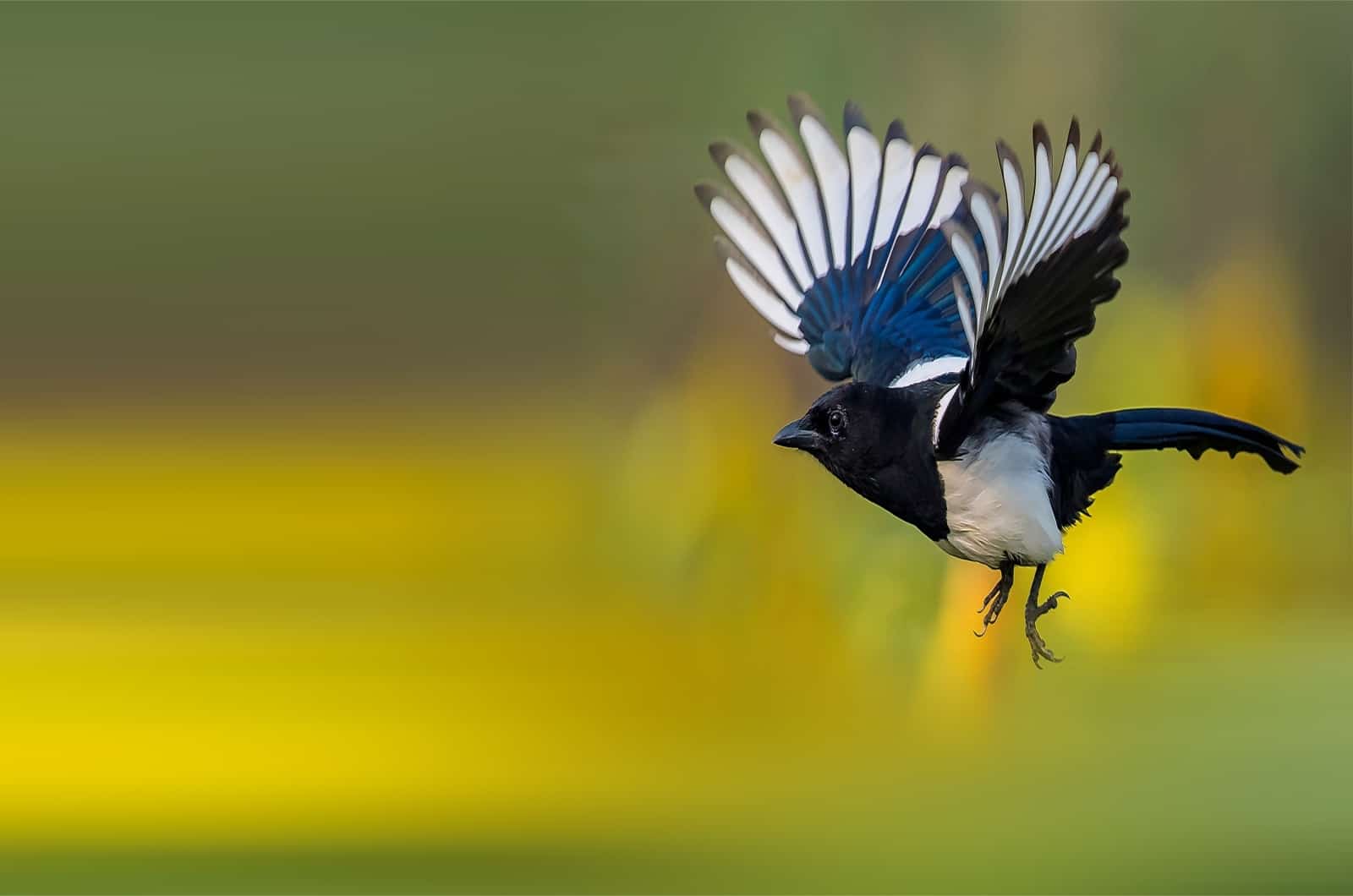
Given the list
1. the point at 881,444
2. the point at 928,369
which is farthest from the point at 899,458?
the point at 928,369

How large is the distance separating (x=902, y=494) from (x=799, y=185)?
63 centimetres

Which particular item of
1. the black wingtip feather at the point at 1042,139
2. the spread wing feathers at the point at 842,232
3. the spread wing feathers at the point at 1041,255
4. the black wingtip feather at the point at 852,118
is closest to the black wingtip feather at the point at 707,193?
the spread wing feathers at the point at 842,232

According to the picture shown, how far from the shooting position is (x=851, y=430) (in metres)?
2.12

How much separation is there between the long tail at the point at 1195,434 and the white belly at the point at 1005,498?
122mm

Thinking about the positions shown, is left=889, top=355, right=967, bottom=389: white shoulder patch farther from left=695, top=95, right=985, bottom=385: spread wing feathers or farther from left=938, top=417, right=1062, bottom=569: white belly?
left=938, top=417, right=1062, bottom=569: white belly

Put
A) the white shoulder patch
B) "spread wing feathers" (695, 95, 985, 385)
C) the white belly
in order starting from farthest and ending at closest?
1. "spread wing feathers" (695, 95, 985, 385)
2. the white shoulder patch
3. the white belly

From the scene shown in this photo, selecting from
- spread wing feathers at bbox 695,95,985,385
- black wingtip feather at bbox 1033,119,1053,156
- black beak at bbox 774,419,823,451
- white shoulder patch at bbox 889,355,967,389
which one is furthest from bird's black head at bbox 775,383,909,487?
black wingtip feather at bbox 1033,119,1053,156

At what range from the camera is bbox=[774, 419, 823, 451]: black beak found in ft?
→ 7.06

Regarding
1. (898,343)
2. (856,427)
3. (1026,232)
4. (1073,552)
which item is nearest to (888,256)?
(898,343)

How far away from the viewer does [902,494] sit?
6.93 feet

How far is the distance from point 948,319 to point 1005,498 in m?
0.46

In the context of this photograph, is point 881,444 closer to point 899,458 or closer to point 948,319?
point 899,458

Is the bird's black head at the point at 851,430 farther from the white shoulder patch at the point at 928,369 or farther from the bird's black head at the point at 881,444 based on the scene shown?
the white shoulder patch at the point at 928,369

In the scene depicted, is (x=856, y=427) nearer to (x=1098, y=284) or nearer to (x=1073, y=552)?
(x=1098, y=284)
